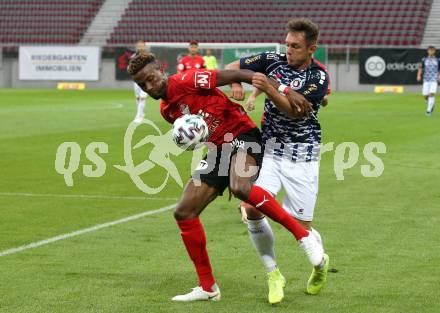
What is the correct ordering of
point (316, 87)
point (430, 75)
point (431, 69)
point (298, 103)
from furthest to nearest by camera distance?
point (431, 69) → point (430, 75) → point (316, 87) → point (298, 103)

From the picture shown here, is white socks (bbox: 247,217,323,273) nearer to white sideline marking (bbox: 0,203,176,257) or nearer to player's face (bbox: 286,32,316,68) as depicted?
player's face (bbox: 286,32,316,68)

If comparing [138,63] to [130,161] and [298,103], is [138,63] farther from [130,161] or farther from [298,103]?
[130,161]

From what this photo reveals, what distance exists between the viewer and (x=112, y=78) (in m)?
45.7

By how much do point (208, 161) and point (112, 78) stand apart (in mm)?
39750

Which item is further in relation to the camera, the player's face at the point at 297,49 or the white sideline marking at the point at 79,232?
the white sideline marking at the point at 79,232

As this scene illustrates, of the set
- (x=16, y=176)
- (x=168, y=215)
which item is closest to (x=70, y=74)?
(x=16, y=176)

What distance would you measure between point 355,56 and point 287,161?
121 feet

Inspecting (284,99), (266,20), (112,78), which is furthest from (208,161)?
(266,20)

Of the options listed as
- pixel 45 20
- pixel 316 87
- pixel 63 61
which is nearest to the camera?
pixel 316 87

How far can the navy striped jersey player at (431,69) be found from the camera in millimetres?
29547

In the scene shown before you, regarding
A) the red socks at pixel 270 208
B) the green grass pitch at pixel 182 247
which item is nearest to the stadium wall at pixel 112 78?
the green grass pitch at pixel 182 247

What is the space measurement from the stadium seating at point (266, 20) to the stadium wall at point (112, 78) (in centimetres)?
202

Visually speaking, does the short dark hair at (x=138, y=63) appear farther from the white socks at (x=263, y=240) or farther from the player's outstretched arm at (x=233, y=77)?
the white socks at (x=263, y=240)

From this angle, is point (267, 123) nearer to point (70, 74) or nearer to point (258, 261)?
point (258, 261)
